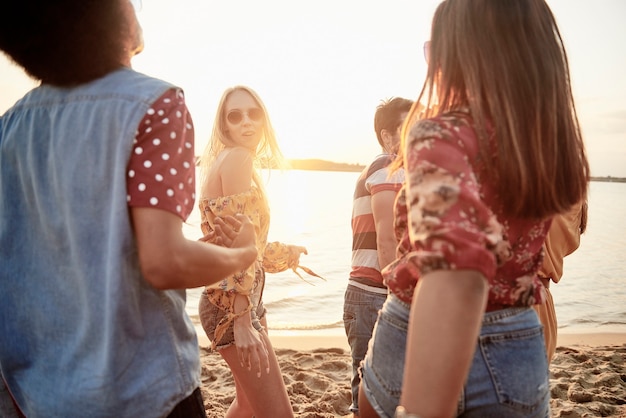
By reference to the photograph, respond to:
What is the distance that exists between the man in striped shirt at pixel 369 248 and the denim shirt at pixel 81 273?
6.18 feet

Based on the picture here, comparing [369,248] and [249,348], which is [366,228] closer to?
[369,248]

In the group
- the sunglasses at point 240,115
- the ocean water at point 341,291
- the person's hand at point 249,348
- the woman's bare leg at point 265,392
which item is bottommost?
the ocean water at point 341,291

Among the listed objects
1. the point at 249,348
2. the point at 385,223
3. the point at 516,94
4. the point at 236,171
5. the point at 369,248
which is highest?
the point at 516,94

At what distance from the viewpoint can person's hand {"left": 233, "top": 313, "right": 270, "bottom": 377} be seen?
2562mm

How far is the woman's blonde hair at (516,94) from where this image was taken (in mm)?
1229

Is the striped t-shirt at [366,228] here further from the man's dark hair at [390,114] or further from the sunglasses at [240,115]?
the sunglasses at [240,115]

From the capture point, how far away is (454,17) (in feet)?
4.44

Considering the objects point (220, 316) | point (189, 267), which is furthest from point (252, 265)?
point (189, 267)

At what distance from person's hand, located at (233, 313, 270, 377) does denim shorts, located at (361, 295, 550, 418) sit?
1224 mm

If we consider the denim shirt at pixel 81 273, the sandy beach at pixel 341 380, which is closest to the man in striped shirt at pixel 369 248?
the sandy beach at pixel 341 380

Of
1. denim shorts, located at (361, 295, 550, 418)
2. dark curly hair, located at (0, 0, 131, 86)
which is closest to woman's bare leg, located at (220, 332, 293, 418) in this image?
denim shorts, located at (361, 295, 550, 418)

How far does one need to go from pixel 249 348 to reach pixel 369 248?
4.02ft

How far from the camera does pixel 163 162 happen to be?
1.32m

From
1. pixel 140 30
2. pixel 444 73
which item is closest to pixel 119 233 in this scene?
pixel 140 30
